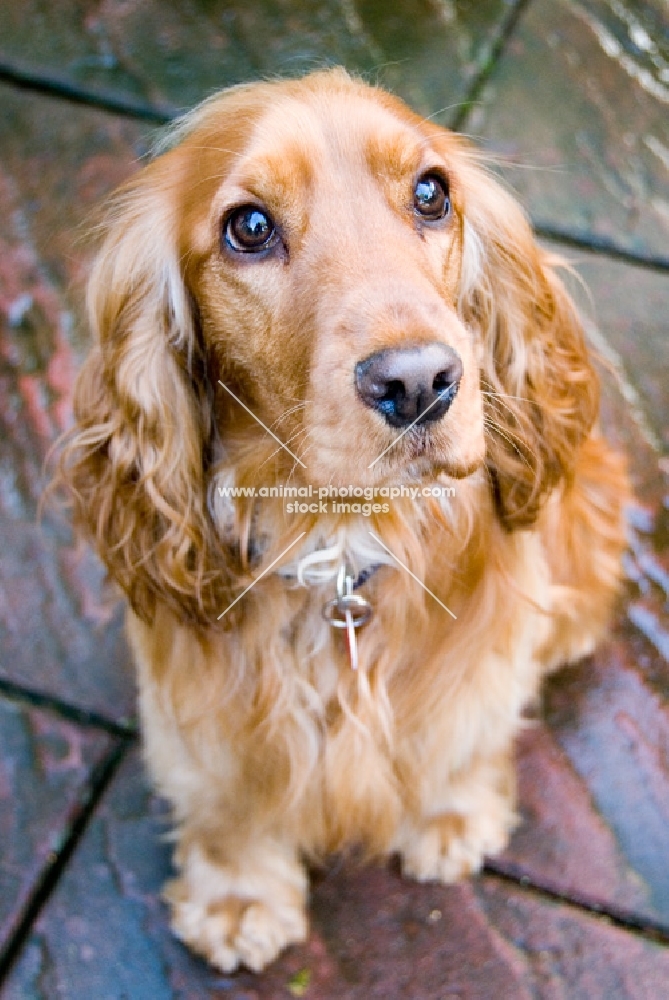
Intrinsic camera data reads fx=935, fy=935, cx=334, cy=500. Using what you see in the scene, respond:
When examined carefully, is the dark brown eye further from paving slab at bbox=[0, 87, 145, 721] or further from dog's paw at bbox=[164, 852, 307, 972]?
dog's paw at bbox=[164, 852, 307, 972]

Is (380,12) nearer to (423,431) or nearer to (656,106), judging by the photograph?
(656,106)

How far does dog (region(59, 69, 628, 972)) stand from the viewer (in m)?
1.60

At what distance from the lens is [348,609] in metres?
1.84

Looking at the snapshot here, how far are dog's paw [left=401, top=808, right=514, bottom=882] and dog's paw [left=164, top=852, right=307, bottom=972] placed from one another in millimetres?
297

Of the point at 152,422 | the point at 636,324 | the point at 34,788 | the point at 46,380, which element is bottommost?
the point at 34,788

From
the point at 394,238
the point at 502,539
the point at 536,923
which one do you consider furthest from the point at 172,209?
the point at 536,923

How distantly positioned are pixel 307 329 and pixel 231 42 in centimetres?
268

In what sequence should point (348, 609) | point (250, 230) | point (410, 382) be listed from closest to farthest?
1. point (410, 382)
2. point (250, 230)
3. point (348, 609)

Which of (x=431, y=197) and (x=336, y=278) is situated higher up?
(x=431, y=197)

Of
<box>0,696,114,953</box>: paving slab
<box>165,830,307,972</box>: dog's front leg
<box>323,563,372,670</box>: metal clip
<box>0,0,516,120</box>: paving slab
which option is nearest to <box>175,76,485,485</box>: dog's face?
<box>323,563,372,670</box>: metal clip

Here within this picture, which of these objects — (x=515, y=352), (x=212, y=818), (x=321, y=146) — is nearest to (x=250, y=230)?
(x=321, y=146)

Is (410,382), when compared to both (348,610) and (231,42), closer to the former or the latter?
(348,610)

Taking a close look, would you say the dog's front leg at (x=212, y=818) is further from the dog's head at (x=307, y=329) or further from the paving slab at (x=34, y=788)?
the paving slab at (x=34, y=788)

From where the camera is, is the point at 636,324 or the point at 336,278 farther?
the point at 636,324
